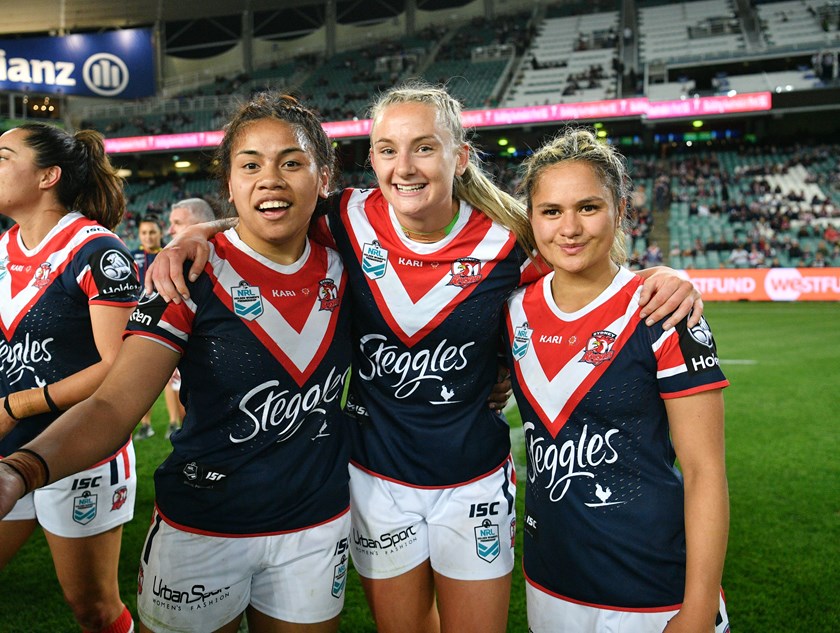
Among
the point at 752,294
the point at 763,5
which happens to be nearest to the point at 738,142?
the point at 763,5

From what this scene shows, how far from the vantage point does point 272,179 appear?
2.14 metres

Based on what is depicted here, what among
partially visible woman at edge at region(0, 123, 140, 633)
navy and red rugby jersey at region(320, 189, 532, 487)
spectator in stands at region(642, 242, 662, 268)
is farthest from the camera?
spectator in stands at region(642, 242, 662, 268)

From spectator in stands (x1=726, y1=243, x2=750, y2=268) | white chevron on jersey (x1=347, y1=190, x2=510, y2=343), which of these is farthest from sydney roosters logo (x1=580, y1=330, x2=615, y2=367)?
spectator in stands (x1=726, y1=243, x2=750, y2=268)

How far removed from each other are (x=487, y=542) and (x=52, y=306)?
72.4 inches

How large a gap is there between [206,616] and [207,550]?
0.19 m

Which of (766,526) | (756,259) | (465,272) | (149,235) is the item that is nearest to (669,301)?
(465,272)

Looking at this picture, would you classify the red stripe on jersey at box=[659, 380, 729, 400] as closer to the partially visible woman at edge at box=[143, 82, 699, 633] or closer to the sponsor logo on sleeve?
the sponsor logo on sleeve

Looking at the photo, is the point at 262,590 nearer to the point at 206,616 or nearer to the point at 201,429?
the point at 206,616

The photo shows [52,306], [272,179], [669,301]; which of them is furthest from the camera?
[52,306]

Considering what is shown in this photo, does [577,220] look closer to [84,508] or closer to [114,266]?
[114,266]

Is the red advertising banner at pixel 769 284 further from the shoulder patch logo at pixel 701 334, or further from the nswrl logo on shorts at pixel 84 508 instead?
the nswrl logo on shorts at pixel 84 508

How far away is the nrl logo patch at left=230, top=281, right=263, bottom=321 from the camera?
2.18 metres

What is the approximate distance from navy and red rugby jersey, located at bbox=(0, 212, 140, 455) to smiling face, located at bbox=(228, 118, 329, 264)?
77 cm

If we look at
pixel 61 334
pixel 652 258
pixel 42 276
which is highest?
pixel 42 276
